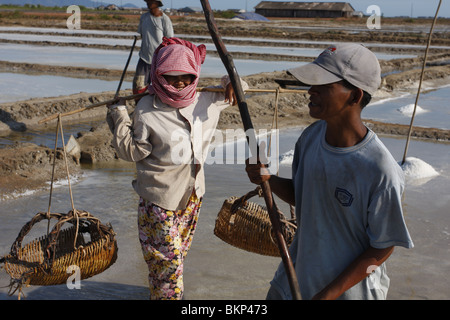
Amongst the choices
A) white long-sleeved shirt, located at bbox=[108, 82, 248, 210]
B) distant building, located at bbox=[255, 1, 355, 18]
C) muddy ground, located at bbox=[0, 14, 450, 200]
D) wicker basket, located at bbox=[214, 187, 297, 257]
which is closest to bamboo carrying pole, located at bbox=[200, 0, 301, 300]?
white long-sleeved shirt, located at bbox=[108, 82, 248, 210]

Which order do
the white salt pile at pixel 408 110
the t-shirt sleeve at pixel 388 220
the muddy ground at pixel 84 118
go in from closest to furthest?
the t-shirt sleeve at pixel 388 220 < the muddy ground at pixel 84 118 < the white salt pile at pixel 408 110

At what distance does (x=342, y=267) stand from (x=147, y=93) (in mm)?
1357

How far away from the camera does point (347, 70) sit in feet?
4.91

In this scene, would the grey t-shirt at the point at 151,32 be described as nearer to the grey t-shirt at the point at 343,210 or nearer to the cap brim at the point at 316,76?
the grey t-shirt at the point at 343,210

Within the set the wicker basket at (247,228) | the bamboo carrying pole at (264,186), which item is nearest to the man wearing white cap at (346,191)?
the bamboo carrying pole at (264,186)

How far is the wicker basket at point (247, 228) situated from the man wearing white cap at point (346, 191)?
121cm

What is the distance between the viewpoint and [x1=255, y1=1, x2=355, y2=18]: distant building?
6066 centimetres

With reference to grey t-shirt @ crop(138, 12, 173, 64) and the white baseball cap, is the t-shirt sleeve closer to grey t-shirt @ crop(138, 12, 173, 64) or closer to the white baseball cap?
the white baseball cap

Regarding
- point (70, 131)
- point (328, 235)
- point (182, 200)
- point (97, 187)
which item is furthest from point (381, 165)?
point (70, 131)

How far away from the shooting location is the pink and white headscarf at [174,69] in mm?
2398

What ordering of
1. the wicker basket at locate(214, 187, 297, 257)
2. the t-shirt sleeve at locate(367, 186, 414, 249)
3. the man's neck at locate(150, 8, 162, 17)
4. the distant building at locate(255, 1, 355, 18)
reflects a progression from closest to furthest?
the t-shirt sleeve at locate(367, 186, 414, 249) → the wicker basket at locate(214, 187, 297, 257) → the man's neck at locate(150, 8, 162, 17) → the distant building at locate(255, 1, 355, 18)

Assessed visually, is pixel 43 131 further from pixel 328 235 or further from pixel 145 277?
pixel 328 235

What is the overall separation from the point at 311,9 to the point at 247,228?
2420 inches

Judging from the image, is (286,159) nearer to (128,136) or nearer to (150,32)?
(150,32)
